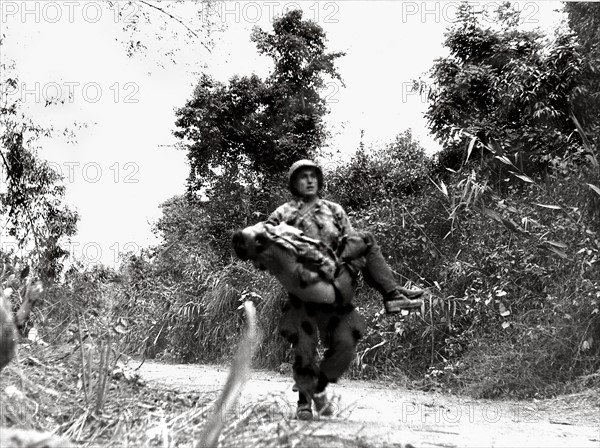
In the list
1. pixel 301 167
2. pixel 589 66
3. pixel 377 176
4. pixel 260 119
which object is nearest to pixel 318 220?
pixel 301 167

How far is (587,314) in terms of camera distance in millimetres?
6328

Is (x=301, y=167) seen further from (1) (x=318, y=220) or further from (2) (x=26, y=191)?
(2) (x=26, y=191)

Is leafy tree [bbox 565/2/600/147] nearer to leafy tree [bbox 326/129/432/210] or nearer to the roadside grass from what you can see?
leafy tree [bbox 326/129/432/210]

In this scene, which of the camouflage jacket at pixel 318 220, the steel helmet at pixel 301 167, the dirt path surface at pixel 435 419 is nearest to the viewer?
the dirt path surface at pixel 435 419

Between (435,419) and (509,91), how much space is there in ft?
20.2

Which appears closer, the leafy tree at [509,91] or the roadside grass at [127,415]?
the roadside grass at [127,415]

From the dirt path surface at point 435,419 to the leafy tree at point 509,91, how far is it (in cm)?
298

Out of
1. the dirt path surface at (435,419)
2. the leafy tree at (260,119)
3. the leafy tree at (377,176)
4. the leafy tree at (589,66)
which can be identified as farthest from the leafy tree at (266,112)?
the dirt path surface at (435,419)

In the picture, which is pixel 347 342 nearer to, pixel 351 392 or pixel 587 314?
pixel 351 392

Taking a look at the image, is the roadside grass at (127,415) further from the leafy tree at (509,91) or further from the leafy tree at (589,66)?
the leafy tree at (589,66)

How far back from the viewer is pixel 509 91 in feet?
31.0

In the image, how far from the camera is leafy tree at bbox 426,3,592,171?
8820mm

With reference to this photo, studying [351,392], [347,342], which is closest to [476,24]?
[351,392]

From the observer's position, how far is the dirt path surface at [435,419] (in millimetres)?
3473
